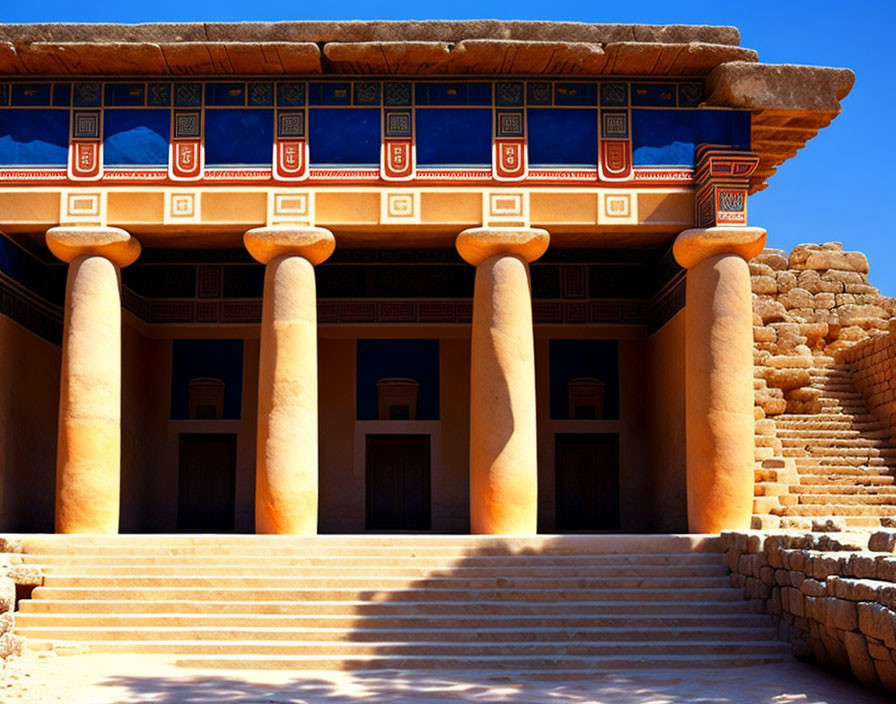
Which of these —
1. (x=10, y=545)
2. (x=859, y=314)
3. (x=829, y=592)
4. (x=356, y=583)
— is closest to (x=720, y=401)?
(x=829, y=592)

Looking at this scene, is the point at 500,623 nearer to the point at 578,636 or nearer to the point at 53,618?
the point at 578,636

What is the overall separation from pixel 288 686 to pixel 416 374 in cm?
990

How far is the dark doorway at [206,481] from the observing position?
19.1m

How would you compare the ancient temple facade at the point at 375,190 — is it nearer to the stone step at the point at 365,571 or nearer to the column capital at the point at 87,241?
the column capital at the point at 87,241

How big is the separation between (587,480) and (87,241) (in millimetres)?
9313

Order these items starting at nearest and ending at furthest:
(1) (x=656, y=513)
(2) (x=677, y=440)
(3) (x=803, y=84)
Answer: (3) (x=803, y=84), (2) (x=677, y=440), (1) (x=656, y=513)

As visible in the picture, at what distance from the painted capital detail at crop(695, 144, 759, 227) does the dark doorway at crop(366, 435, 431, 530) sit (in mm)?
6691

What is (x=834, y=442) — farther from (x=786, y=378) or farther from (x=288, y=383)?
(x=288, y=383)

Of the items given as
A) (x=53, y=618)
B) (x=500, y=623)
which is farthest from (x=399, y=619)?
(x=53, y=618)

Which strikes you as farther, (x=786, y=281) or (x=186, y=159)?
(x=786, y=281)

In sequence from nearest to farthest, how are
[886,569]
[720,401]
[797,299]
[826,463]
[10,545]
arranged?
[886,569] < [10,545] < [720,401] < [826,463] < [797,299]

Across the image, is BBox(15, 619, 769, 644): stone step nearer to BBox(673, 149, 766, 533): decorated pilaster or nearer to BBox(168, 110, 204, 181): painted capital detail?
BBox(673, 149, 766, 533): decorated pilaster

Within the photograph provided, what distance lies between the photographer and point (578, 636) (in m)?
11.1

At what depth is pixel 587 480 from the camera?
19.3 metres
